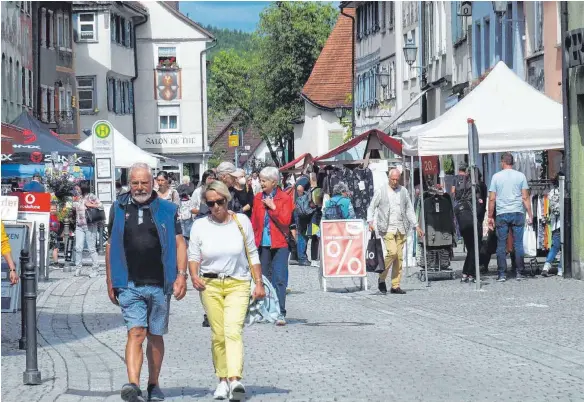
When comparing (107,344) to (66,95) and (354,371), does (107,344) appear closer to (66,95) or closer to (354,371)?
(354,371)

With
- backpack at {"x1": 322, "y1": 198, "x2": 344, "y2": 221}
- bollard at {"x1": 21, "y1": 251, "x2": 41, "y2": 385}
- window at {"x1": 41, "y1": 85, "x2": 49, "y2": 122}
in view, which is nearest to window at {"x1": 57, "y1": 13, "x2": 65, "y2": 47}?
window at {"x1": 41, "y1": 85, "x2": 49, "y2": 122}

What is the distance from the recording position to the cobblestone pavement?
1113cm

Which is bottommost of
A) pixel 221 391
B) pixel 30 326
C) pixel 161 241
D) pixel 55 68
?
pixel 221 391

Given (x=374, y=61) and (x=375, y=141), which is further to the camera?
(x=374, y=61)

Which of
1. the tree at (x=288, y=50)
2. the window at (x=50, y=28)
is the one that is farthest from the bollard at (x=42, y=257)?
the tree at (x=288, y=50)

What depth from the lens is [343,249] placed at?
23188mm

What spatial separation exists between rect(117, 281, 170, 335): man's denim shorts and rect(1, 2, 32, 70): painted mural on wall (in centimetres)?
3997

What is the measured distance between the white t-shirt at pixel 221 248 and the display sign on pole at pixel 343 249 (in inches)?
459

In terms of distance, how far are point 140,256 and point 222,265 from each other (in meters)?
0.79

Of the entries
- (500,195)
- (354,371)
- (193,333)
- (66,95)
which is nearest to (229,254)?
(354,371)

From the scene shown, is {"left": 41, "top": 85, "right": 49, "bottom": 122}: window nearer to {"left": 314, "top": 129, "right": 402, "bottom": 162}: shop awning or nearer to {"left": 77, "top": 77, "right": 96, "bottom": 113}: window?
{"left": 77, "top": 77, "right": 96, "bottom": 113}: window

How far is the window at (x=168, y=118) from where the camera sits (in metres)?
87.1

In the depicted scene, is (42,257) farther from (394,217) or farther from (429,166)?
(429,166)

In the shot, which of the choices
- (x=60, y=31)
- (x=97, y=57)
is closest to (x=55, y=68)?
(x=60, y=31)
